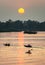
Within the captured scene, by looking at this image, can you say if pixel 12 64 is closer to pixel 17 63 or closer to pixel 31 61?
pixel 17 63

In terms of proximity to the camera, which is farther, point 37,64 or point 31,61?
point 31,61

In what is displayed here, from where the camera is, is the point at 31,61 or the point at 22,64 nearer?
the point at 22,64

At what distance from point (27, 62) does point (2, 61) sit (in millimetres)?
2681

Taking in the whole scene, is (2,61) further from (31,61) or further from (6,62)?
(31,61)

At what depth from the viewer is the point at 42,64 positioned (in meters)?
29.4

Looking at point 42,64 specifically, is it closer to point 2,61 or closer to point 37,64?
point 37,64

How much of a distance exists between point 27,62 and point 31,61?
104 centimetres

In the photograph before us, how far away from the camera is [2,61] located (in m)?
31.6

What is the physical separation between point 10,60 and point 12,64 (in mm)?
2755

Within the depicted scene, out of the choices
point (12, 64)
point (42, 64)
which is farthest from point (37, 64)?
point (12, 64)

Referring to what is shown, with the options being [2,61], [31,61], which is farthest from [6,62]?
[31,61]

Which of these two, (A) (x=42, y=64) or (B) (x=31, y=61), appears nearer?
(A) (x=42, y=64)

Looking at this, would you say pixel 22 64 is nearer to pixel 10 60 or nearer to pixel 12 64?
pixel 12 64

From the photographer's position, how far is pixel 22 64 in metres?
29.4
